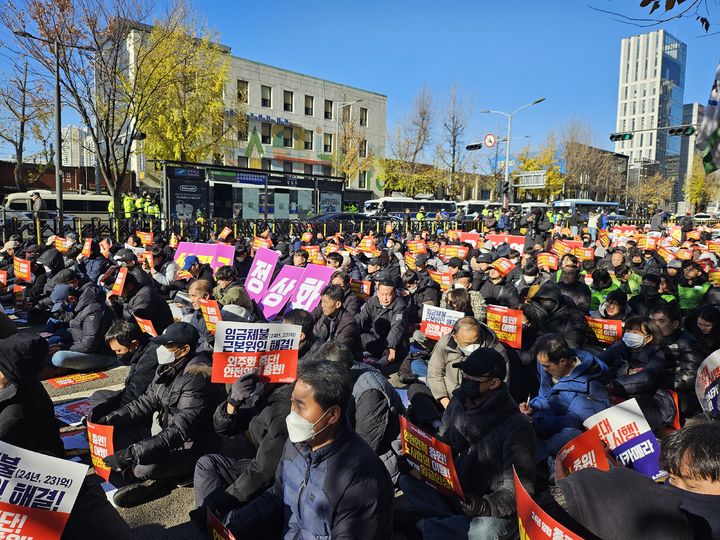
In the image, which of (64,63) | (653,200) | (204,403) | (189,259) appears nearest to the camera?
(204,403)

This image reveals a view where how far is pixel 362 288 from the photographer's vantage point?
912cm

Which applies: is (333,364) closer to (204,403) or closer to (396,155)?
(204,403)

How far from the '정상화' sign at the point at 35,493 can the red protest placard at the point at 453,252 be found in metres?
11.0

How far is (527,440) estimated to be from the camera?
9.98ft

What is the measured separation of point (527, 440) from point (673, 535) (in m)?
1.15

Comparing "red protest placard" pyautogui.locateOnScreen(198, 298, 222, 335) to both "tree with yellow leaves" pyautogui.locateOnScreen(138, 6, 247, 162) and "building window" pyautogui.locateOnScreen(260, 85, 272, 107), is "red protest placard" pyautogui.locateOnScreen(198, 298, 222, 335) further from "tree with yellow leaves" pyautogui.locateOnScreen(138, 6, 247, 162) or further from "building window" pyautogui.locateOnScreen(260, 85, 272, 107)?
"building window" pyautogui.locateOnScreen(260, 85, 272, 107)

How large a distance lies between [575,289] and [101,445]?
21.6 feet

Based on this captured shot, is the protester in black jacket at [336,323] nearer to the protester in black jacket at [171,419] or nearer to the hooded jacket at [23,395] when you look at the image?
the protester in black jacket at [171,419]

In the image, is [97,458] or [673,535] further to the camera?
[97,458]

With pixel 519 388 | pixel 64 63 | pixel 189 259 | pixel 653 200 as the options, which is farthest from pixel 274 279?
pixel 653 200

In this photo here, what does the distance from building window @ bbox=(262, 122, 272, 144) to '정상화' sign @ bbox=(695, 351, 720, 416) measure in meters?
45.9

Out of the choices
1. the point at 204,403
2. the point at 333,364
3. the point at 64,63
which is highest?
the point at 64,63

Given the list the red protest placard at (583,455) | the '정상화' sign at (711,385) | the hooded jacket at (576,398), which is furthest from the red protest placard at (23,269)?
the '정상화' sign at (711,385)

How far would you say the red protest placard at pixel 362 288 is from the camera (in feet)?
29.8
